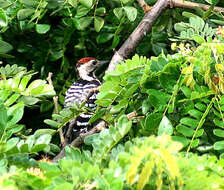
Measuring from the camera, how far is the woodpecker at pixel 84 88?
9.35ft

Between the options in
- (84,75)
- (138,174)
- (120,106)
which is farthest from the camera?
(84,75)

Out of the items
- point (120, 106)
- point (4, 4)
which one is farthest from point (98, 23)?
point (120, 106)

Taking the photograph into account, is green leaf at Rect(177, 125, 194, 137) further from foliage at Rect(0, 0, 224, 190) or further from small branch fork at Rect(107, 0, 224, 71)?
small branch fork at Rect(107, 0, 224, 71)

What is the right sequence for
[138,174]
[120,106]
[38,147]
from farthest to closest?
[120,106] → [38,147] → [138,174]

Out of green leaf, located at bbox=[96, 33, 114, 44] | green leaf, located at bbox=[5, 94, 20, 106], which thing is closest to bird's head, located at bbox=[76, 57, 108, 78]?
green leaf, located at bbox=[96, 33, 114, 44]

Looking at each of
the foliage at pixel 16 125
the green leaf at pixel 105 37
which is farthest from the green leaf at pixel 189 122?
the green leaf at pixel 105 37

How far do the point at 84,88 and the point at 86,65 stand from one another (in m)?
0.13

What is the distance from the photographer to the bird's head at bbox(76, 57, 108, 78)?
3145 millimetres

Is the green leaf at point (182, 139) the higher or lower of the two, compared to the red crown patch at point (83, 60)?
higher

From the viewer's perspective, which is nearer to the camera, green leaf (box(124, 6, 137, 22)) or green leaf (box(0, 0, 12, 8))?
green leaf (box(0, 0, 12, 8))

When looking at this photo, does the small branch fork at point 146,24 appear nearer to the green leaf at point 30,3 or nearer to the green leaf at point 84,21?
the green leaf at point 84,21

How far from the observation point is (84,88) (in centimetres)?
315

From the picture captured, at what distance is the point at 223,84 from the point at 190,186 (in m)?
0.59

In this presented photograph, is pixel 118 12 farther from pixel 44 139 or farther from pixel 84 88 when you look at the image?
pixel 44 139
